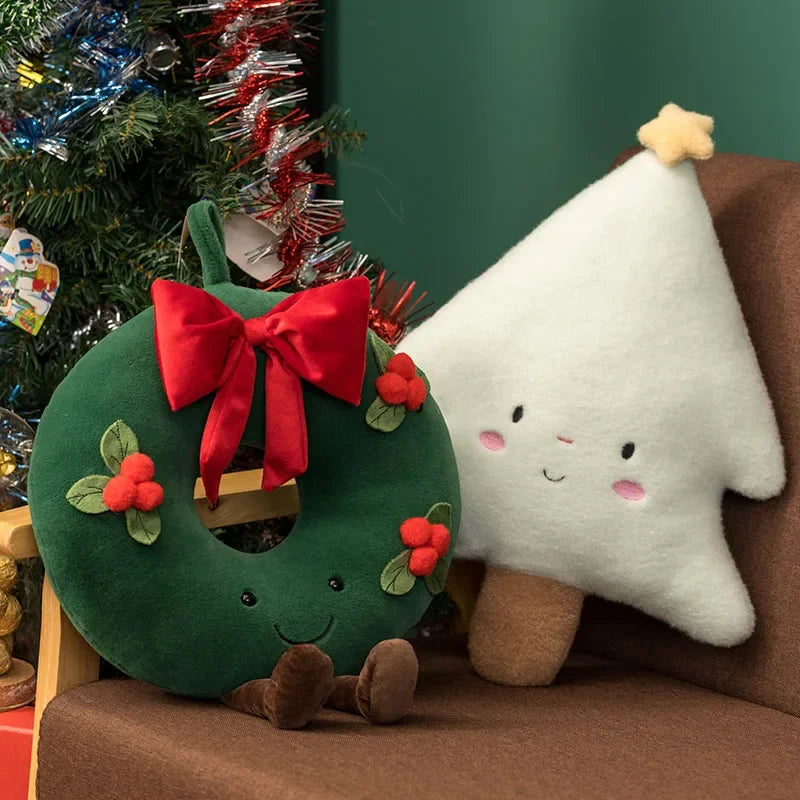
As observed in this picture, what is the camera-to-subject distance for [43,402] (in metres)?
1.41

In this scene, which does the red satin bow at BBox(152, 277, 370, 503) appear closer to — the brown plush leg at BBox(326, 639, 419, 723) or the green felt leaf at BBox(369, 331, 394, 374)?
the green felt leaf at BBox(369, 331, 394, 374)

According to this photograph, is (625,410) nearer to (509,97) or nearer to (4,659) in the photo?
(4,659)

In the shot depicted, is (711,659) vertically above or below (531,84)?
below

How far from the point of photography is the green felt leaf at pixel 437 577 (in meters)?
1.11

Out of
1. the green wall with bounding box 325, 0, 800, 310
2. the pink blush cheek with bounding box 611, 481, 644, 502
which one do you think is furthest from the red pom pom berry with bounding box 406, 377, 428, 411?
the green wall with bounding box 325, 0, 800, 310

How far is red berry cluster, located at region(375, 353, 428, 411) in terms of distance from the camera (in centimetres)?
108

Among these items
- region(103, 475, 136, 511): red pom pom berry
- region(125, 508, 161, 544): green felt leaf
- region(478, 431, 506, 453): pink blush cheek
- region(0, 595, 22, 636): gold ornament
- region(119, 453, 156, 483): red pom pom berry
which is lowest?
region(0, 595, 22, 636): gold ornament

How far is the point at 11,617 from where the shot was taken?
47.3 inches

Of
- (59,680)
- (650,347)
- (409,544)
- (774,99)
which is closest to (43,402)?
(59,680)

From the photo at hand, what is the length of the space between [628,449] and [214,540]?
40cm

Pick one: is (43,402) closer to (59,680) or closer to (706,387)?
(59,680)

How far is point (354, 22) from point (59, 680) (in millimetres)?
1167

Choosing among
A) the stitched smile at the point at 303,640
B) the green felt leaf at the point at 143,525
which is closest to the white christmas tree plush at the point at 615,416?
the stitched smile at the point at 303,640

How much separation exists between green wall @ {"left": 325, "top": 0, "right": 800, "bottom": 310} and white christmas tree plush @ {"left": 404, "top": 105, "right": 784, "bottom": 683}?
37 centimetres
